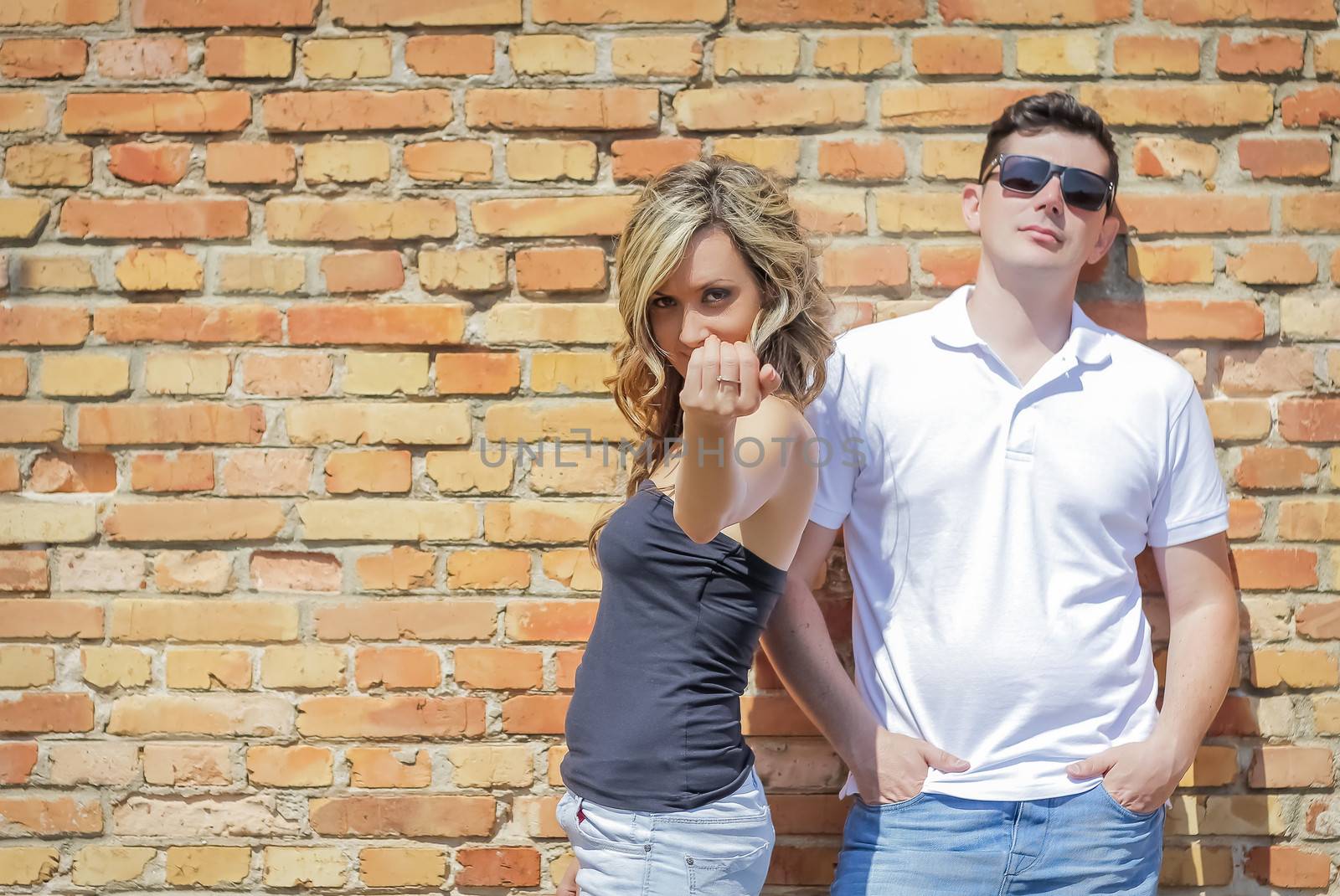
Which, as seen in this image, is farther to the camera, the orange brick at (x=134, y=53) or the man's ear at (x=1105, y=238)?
the orange brick at (x=134, y=53)

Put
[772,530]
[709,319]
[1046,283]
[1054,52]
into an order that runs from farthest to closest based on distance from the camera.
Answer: [1054,52], [1046,283], [709,319], [772,530]

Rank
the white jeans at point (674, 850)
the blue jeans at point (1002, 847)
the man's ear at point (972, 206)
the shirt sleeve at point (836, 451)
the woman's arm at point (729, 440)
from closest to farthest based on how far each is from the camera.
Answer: the woman's arm at point (729, 440) < the white jeans at point (674, 850) < the blue jeans at point (1002, 847) < the shirt sleeve at point (836, 451) < the man's ear at point (972, 206)

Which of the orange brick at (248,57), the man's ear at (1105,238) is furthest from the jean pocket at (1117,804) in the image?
the orange brick at (248,57)

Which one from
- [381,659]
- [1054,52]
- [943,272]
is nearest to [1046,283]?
[943,272]

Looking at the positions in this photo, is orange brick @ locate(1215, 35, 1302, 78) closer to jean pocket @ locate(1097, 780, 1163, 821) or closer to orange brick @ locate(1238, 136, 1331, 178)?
orange brick @ locate(1238, 136, 1331, 178)

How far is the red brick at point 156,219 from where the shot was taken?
92.8 inches

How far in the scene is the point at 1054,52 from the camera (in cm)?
233

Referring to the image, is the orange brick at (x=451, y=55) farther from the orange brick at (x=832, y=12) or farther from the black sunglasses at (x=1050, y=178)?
the black sunglasses at (x=1050, y=178)

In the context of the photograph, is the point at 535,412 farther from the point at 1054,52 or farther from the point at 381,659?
the point at 1054,52

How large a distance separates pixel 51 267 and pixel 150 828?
1390 millimetres

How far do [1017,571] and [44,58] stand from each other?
2562 mm

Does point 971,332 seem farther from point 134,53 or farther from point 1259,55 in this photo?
point 134,53

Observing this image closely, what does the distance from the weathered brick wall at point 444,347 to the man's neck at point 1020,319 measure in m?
0.24

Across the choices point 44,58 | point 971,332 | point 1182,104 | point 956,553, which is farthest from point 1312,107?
point 44,58
